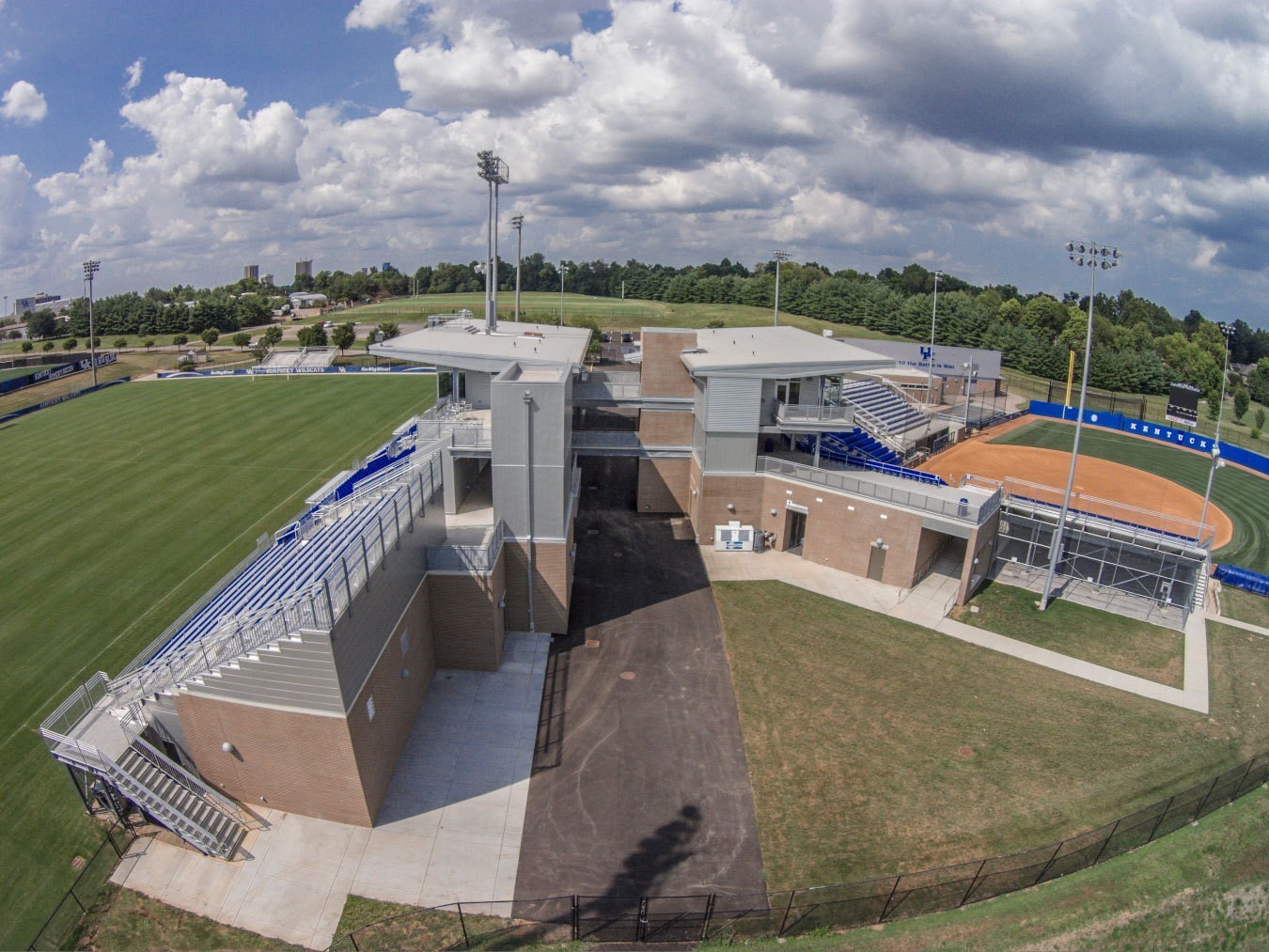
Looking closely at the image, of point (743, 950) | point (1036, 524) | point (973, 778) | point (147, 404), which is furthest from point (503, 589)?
point (147, 404)

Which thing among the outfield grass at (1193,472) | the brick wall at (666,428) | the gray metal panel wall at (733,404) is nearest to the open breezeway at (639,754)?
the gray metal panel wall at (733,404)

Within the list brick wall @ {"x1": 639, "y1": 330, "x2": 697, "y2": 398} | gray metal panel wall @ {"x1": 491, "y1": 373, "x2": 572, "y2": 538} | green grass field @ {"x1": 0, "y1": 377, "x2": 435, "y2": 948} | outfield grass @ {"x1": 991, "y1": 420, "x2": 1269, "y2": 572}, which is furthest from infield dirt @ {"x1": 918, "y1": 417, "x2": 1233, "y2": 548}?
green grass field @ {"x1": 0, "y1": 377, "x2": 435, "y2": 948}

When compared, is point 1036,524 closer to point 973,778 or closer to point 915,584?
point 915,584

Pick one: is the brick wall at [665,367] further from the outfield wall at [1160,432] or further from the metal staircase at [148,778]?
the outfield wall at [1160,432]

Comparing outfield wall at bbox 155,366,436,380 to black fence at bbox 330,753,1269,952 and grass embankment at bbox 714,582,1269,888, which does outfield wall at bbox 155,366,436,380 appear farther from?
→ black fence at bbox 330,753,1269,952

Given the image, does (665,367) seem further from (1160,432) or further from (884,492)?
(1160,432)

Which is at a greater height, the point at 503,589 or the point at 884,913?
the point at 503,589

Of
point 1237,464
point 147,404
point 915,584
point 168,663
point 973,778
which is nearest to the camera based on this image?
point 168,663

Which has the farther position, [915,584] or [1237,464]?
[1237,464]
